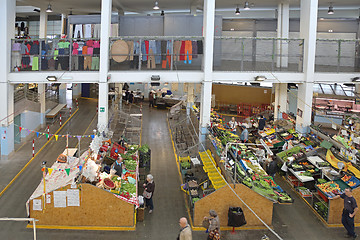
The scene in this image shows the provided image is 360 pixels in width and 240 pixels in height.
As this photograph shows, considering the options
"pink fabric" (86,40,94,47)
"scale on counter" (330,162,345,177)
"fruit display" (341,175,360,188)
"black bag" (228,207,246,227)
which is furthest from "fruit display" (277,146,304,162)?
"pink fabric" (86,40,94,47)

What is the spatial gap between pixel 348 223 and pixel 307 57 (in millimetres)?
8507

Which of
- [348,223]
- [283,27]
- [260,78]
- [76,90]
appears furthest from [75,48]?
[76,90]

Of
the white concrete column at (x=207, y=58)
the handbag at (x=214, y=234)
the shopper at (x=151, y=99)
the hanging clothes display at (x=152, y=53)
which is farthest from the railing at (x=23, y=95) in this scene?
the handbag at (x=214, y=234)

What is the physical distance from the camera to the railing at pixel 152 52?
55.9ft

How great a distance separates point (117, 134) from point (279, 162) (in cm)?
721

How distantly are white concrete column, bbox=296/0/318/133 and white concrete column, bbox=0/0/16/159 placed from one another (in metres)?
12.8

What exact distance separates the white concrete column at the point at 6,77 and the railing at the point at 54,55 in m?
0.38

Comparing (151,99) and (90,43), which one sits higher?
(90,43)

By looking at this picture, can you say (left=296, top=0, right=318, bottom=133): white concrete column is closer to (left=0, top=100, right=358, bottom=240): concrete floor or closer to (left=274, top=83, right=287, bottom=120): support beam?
(left=274, top=83, right=287, bottom=120): support beam

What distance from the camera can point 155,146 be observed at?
1978 cm

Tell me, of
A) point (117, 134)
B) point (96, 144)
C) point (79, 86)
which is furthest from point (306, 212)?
point (79, 86)

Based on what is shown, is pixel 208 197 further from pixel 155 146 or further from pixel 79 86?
pixel 79 86

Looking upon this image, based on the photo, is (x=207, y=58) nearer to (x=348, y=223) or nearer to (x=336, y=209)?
(x=336, y=209)

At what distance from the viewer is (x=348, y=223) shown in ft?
35.4
